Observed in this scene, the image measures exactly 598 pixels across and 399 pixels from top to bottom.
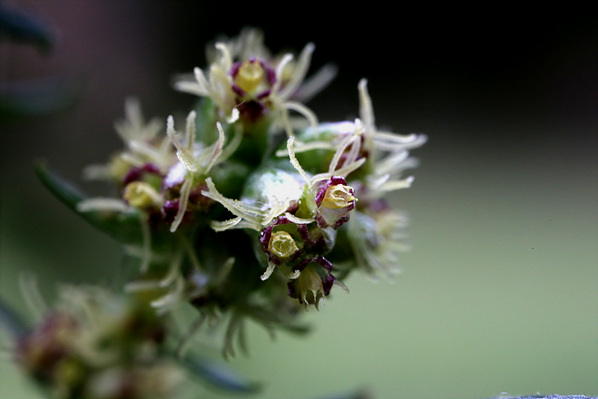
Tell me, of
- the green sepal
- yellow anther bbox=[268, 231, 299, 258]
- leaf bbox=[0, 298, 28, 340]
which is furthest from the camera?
leaf bbox=[0, 298, 28, 340]

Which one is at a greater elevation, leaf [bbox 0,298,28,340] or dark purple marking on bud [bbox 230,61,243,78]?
dark purple marking on bud [bbox 230,61,243,78]

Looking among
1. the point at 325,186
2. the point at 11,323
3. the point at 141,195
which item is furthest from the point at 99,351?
the point at 325,186

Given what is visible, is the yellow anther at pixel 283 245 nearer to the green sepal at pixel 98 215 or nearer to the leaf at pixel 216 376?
the green sepal at pixel 98 215

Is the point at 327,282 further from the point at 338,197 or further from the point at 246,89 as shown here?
the point at 246,89

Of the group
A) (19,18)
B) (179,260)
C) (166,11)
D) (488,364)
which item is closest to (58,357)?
(179,260)

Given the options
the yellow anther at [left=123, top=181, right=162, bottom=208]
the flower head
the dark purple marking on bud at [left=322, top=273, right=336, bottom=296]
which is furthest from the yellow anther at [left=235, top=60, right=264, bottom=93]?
the dark purple marking on bud at [left=322, top=273, right=336, bottom=296]

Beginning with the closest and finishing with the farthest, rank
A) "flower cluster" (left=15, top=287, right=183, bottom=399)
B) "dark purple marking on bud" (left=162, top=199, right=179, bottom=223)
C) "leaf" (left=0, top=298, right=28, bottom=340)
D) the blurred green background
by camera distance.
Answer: "dark purple marking on bud" (left=162, top=199, right=179, bottom=223) < "flower cluster" (left=15, top=287, right=183, bottom=399) < "leaf" (left=0, top=298, right=28, bottom=340) < the blurred green background

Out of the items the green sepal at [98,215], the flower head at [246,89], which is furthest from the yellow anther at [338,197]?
the green sepal at [98,215]

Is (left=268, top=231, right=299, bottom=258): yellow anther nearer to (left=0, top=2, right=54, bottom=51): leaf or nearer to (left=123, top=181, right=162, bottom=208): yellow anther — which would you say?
(left=123, top=181, right=162, bottom=208): yellow anther
